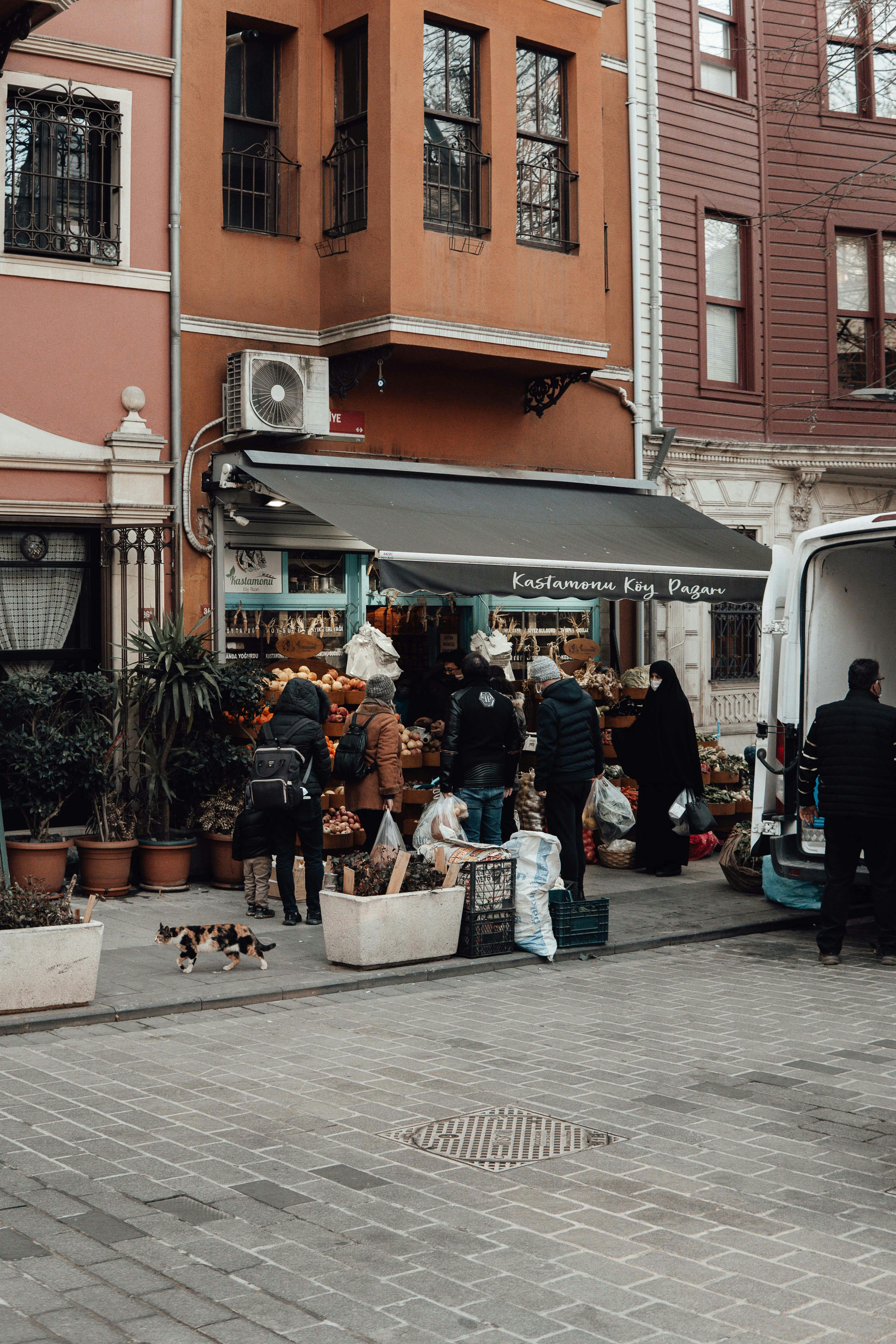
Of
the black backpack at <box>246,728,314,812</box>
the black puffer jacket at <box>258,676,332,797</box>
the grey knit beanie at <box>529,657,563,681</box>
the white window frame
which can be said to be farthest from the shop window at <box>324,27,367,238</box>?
the black backpack at <box>246,728,314,812</box>

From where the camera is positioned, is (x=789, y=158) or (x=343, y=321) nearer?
(x=343, y=321)

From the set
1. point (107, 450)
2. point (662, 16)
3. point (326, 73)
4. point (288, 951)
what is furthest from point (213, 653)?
point (662, 16)

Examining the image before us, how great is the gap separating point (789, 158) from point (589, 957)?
1180 centimetres

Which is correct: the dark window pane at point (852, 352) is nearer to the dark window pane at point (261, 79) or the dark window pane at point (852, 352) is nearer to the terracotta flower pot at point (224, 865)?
the dark window pane at point (261, 79)

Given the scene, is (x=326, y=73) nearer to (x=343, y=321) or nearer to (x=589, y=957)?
(x=343, y=321)

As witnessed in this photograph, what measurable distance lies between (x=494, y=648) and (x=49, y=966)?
6917mm

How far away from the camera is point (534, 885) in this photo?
382 inches

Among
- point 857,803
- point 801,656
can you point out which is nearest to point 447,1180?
point 857,803

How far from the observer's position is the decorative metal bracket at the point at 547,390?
48.5 ft

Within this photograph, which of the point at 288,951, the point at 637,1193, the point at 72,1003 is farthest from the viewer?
the point at 288,951

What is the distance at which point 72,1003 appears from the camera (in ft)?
25.8

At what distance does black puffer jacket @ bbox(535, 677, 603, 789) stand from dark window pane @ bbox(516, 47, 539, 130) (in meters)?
6.69

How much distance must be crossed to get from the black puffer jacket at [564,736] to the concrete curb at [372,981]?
4.40 ft

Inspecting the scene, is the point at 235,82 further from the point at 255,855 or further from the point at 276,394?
the point at 255,855
